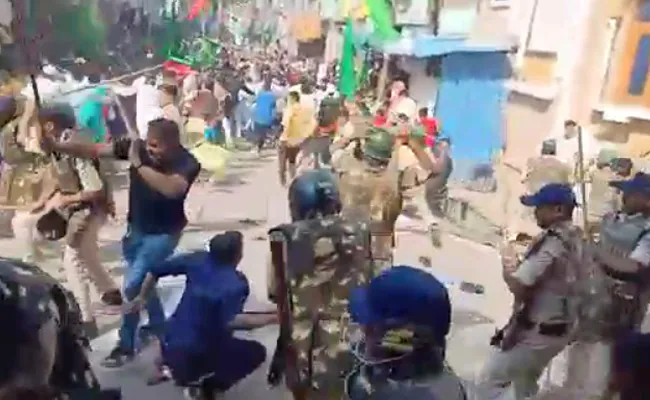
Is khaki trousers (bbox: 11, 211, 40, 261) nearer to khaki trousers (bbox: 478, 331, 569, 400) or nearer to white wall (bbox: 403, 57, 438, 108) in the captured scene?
white wall (bbox: 403, 57, 438, 108)

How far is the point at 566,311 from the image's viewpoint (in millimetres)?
2057

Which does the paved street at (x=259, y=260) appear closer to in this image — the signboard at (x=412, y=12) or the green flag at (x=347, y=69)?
the green flag at (x=347, y=69)

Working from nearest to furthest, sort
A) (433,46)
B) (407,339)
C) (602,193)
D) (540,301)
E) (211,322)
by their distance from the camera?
(407,339)
(540,301)
(211,322)
(602,193)
(433,46)

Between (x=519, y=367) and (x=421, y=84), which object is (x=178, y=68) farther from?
(x=519, y=367)

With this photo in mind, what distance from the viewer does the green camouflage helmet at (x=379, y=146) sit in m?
2.30

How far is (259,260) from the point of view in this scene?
7.45ft

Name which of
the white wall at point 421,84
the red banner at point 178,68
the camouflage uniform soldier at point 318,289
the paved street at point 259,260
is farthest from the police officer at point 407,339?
the red banner at point 178,68

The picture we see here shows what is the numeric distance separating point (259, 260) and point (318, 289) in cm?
24

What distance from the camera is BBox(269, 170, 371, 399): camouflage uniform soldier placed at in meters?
2.06

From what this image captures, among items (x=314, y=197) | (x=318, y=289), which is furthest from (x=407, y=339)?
(x=314, y=197)

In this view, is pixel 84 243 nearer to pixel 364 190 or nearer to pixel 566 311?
pixel 364 190

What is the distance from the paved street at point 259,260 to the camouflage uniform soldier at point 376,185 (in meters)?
0.05

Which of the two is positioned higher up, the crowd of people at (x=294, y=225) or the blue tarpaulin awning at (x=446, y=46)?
the blue tarpaulin awning at (x=446, y=46)

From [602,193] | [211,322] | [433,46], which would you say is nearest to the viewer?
[211,322]
